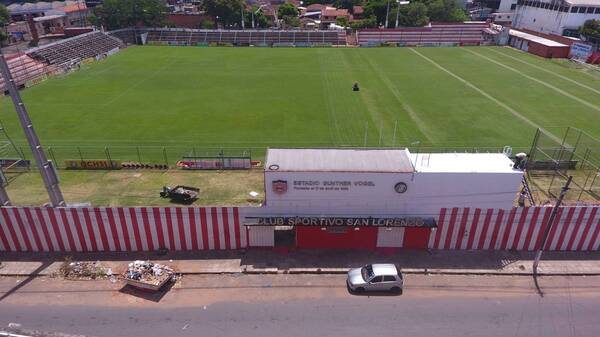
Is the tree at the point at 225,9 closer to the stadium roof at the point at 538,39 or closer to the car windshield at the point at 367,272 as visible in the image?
the stadium roof at the point at 538,39

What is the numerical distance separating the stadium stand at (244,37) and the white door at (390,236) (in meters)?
78.2

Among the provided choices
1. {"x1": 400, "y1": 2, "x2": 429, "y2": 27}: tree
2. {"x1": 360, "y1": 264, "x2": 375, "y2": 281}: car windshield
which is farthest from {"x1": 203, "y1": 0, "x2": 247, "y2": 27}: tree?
{"x1": 360, "y1": 264, "x2": 375, "y2": 281}: car windshield

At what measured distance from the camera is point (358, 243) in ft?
67.3

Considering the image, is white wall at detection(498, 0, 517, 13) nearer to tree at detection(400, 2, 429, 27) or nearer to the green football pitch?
tree at detection(400, 2, 429, 27)

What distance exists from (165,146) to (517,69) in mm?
60138

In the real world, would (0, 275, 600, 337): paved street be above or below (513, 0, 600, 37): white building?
below

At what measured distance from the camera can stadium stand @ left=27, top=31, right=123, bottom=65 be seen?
219 feet

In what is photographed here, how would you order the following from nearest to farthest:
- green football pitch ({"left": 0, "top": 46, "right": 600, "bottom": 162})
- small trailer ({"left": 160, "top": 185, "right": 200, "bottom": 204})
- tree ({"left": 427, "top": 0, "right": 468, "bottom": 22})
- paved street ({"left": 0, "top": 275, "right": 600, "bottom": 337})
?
paved street ({"left": 0, "top": 275, "right": 600, "bottom": 337}) → small trailer ({"left": 160, "top": 185, "right": 200, "bottom": 204}) → green football pitch ({"left": 0, "top": 46, "right": 600, "bottom": 162}) → tree ({"left": 427, "top": 0, "right": 468, "bottom": 22})

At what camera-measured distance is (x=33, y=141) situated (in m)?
19.1

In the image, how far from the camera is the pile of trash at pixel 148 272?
17.7m

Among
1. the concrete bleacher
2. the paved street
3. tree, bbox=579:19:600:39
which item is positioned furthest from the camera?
the concrete bleacher

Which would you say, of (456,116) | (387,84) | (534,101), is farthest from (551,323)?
(387,84)

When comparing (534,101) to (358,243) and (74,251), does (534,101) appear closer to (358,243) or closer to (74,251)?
(358,243)

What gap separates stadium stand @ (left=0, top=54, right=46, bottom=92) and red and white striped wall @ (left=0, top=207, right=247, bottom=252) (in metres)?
46.7
